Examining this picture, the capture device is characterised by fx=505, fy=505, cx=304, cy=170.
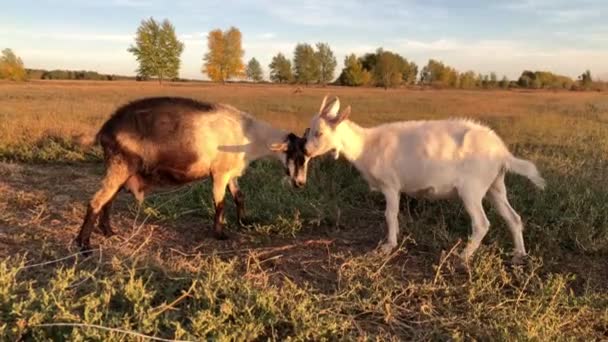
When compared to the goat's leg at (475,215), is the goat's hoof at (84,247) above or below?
below

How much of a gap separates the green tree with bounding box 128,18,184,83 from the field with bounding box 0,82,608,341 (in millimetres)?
56354

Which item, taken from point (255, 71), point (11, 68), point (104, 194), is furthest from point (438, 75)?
point (104, 194)

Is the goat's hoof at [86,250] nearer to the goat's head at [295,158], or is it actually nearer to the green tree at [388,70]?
the goat's head at [295,158]

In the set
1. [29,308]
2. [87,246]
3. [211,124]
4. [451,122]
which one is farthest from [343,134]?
[29,308]

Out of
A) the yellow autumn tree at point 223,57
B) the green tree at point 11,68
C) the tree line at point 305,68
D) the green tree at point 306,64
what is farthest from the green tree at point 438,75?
the green tree at point 11,68

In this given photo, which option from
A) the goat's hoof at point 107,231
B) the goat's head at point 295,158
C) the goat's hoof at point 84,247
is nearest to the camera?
the goat's hoof at point 84,247

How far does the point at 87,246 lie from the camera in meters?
5.30

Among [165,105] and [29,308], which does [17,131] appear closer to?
[165,105]

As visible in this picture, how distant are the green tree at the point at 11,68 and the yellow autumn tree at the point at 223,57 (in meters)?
28.6

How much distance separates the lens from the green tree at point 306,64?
237 feet

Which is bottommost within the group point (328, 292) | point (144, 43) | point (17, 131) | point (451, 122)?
point (328, 292)

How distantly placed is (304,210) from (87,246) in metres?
2.71

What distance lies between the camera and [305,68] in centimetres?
7200

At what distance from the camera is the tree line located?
62.6 meters
